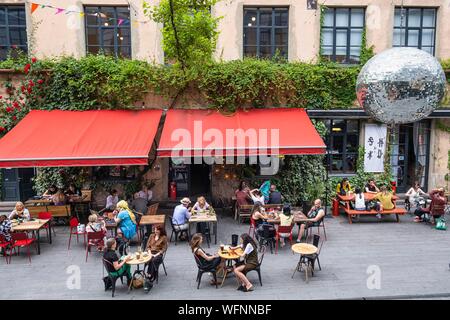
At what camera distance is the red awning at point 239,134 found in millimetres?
11211

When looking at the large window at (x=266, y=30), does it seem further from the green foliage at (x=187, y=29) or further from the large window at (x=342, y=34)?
the green foliage at (x=187, y=29)

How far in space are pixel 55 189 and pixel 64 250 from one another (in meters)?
3.39

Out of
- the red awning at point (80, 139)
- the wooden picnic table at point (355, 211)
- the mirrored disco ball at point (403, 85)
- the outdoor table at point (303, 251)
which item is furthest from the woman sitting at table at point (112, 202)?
the mirrored disco ball at point (403, 85)

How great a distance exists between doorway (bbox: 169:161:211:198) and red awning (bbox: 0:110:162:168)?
253cm

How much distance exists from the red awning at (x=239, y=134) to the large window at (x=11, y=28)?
241 inches

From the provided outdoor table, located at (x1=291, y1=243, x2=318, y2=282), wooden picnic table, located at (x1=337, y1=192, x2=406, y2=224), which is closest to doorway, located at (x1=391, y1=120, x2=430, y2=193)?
wooden picnic table, located at (x1=337, y1=192, x2=406, y2=224)

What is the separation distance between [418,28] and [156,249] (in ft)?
41.9

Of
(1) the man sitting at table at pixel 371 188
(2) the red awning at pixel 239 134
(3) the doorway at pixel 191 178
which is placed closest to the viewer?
(2) the red awning at pixel 239 134

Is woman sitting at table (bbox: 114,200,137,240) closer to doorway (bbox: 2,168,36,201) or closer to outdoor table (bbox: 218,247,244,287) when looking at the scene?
outdoor table (bbox: 218,247,244,287)

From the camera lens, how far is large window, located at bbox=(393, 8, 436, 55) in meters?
14.4
